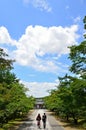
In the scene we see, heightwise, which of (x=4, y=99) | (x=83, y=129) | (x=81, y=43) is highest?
(x=81, y=43)

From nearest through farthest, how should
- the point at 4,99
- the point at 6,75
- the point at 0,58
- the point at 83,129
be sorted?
1. the point at 0,58
2. the point at 4,99
3. the point at 83,129
4. the point at 6,75

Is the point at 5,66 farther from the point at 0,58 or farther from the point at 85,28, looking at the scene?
the point at 85,28

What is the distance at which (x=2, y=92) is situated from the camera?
35.5 metres

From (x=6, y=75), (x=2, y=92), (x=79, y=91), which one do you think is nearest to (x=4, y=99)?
(x=2, y=92)

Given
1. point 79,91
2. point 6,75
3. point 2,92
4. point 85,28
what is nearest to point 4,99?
point 2,92

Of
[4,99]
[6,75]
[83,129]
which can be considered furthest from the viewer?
[6,75]

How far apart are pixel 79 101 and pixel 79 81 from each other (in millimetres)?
1960

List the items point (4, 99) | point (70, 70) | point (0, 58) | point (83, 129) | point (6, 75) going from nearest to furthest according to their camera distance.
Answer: point (0, 58), point (70, 70), point (4, 99), point (83, 129), point (6, 75)

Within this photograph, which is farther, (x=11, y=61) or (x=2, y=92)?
(x=2, y=92)

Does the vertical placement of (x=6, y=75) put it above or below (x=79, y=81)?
above

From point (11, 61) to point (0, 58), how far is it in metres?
1.10

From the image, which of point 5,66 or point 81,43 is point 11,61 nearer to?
point 5,66

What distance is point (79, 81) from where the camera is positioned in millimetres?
27781

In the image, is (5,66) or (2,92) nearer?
(5,66)
